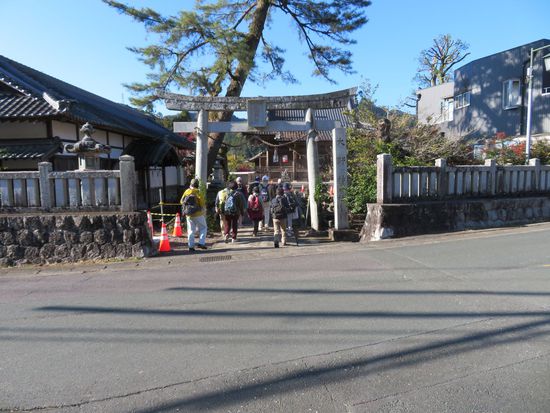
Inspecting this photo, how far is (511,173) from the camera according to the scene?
11266mm

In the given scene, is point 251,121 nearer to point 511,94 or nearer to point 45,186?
point 45,186

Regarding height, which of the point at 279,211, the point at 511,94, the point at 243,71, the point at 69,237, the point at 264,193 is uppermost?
the point at 511,94

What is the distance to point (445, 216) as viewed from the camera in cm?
991

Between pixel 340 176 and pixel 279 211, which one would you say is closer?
pixel 279 211

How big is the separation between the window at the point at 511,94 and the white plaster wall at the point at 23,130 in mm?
22593

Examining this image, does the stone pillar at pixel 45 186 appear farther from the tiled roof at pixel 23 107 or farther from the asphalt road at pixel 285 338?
the tiled roof at pixel 23 107

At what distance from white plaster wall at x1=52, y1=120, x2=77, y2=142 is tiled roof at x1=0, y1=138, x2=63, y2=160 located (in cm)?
45

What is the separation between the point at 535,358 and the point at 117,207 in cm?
764

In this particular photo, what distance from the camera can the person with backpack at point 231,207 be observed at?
9.19 metres

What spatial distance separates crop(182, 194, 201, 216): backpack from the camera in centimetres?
845

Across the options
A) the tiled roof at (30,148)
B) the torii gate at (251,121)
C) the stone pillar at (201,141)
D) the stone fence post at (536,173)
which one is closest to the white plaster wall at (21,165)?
the tiled roof at (30,148)

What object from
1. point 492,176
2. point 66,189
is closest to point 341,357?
point 66,189

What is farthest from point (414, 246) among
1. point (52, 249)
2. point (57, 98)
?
point (57, 98)

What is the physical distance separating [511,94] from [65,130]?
22400 millimetres
